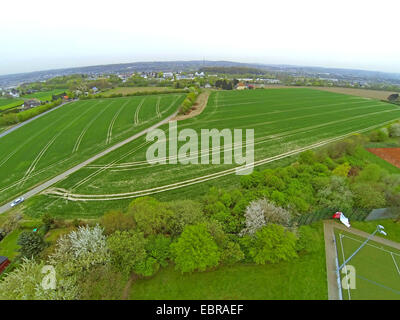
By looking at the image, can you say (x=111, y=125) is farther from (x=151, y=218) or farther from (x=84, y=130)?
(x=151, y=218)

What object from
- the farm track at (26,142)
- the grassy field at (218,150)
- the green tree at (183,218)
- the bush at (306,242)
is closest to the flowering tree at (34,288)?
Result: the green tree at (183,218)

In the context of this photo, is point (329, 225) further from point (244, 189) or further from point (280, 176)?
point (244, 189)

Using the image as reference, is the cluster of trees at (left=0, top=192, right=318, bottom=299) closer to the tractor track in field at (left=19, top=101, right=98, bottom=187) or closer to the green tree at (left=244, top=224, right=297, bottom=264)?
the green tree at (left=244, top=224, right=297, bottom=264)

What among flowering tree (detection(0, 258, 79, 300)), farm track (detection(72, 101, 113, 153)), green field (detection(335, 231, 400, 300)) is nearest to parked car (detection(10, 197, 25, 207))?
farm track (detection(72, 101, 113, 153))

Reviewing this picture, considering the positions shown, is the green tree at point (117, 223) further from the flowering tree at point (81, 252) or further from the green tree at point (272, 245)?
the green tree at point (272, 245)

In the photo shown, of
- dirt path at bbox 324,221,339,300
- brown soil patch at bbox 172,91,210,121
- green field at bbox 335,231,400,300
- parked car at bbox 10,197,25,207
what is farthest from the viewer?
brown soil patch at bbox 172,91,210,121
